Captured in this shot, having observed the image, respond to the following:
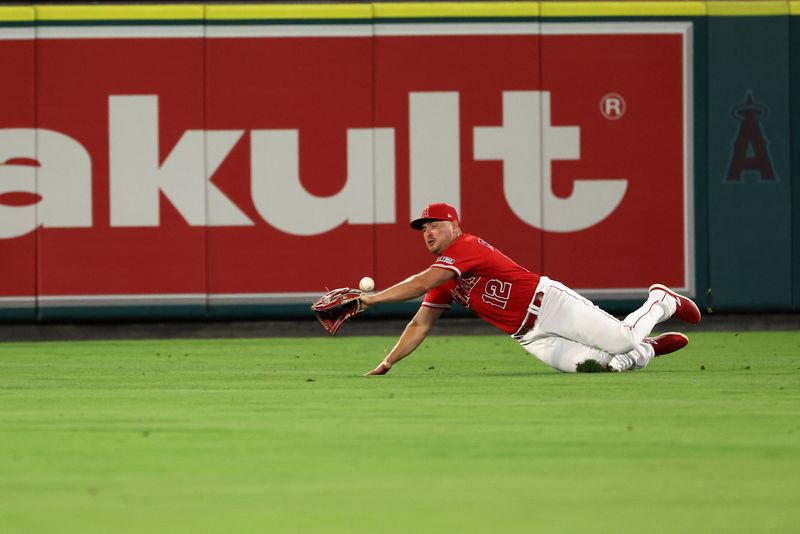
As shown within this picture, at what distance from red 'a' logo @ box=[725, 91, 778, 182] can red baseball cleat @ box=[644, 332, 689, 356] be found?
7255 millimetres

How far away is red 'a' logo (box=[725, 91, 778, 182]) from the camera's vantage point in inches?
683

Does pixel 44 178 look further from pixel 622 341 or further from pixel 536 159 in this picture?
pixel 622 341

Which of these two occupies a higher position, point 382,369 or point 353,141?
point 353,141

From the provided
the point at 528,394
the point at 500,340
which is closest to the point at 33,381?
the point at 528,394

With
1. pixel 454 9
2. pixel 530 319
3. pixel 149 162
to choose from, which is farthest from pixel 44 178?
pixel 530 319

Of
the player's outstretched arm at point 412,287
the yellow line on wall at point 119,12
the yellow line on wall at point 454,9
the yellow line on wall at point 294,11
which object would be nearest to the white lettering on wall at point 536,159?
the yellow line on wall at point 454,9

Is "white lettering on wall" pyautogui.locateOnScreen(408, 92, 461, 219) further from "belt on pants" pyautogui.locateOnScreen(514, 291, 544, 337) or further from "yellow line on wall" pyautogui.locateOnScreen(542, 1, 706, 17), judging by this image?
"belt on pants" pyautogui.locateOnScreen(514, 291, 544, 337)

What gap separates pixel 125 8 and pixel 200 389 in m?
Answer: 8.93

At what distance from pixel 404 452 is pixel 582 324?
4178 mm

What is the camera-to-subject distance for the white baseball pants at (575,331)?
9.99m

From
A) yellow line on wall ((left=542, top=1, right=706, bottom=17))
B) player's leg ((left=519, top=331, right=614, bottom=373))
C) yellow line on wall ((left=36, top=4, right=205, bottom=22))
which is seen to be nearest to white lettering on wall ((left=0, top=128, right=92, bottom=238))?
yellow line on wall ((left=36, top=4, right=205, bottom=22))

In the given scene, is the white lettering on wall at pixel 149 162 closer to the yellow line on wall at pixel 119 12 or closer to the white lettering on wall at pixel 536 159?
the yellow line on wall at pixel 119 12

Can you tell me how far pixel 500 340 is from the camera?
51.2ft

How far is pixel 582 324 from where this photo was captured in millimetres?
9977
